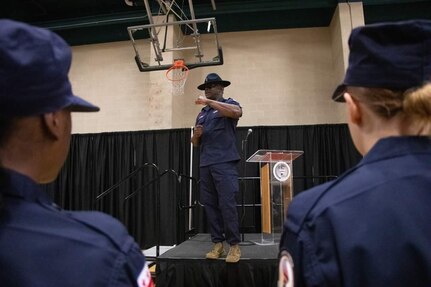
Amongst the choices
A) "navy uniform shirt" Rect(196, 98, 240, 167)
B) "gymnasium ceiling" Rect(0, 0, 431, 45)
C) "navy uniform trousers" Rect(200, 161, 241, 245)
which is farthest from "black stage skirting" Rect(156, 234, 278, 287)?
"gymnasium ceiling" Rect(0, 0, 431, 45)

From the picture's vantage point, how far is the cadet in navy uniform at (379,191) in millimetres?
661

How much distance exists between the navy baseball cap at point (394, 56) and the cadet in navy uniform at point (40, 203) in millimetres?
572

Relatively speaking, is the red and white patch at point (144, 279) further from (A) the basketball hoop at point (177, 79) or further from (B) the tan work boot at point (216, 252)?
(A) the basketball hoop at point (177, 79)

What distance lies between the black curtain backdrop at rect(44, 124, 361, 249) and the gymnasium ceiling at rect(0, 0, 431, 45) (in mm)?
1794

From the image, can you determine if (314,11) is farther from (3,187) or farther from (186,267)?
(3,187)

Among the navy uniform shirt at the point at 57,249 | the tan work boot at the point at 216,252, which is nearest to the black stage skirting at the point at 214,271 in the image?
the tan work boot at the point at 216,252

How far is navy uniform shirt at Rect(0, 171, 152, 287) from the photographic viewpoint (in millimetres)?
616

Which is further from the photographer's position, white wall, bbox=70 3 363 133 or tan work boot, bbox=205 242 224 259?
white wall, bbox=70 3 363 133

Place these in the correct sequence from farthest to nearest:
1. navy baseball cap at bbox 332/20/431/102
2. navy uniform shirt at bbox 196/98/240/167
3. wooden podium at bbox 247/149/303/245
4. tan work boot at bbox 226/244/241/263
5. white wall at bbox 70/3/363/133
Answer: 1. white wall at bbox 70/3/363/133
2. wooden podium at bbox 247/149/303/245
3. navy uniform shirt at bbox 196/98/240/167
4. tan work boot at bbox 226/244/241/263
5. navy baseball cap at bbox 332/20/431/102

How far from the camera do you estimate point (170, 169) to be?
227 inches

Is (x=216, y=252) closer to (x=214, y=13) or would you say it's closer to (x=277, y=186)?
(x=277, y=186)

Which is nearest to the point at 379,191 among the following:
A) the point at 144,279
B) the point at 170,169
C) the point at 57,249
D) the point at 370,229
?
the point at 370,229

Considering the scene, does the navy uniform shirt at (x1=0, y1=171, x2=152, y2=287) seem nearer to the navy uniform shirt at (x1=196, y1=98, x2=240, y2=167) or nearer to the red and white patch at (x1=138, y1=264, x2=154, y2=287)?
the red and white patch at (x1=138, y1=264, x2=154, y2=287)

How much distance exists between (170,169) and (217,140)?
9.05 feet
